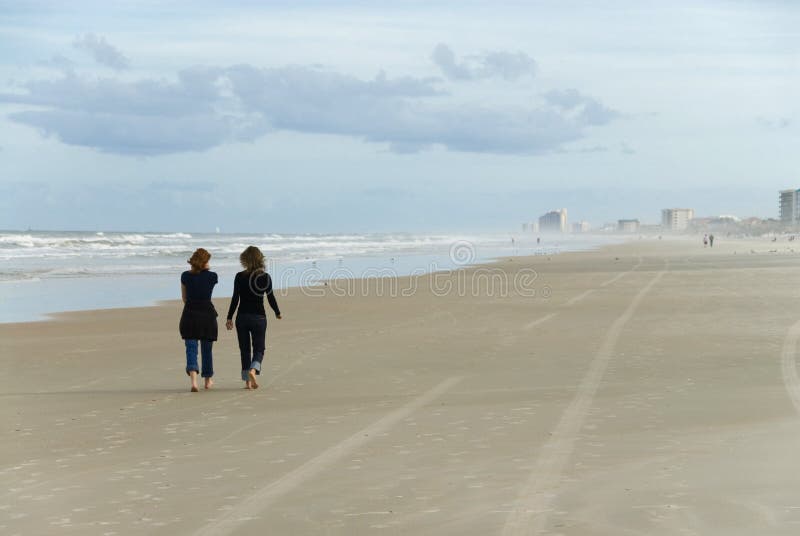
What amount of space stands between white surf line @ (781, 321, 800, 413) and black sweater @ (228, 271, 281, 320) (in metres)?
5.63

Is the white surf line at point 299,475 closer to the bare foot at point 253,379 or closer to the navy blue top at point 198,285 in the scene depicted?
the bare foot at point 253,379

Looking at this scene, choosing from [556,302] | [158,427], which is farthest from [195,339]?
[556,302]

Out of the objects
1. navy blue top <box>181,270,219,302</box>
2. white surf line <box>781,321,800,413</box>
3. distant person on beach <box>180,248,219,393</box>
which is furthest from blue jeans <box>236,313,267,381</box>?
white surf line <box>781,321,800,413</box>

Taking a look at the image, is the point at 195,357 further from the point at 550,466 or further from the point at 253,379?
the point at 550,466

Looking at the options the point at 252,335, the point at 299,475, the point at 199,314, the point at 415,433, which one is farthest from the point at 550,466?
the point at 199,314

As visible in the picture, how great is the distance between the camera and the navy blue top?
35.0ft

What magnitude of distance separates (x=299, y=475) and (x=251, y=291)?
4.62m

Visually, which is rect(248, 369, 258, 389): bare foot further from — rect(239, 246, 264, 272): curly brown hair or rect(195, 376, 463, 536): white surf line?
rect(195, 376, 463, 536): white surf line

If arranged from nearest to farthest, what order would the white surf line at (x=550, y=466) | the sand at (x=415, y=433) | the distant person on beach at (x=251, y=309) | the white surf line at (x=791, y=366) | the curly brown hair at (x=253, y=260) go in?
the white surf line at (x=550, y=466) < the sand at (x=415, y=433) < the white surf line at (x=791, y=366) < the distant person on beach at (x=251, y=309) < the curly brown hair at (x=253, y=260)

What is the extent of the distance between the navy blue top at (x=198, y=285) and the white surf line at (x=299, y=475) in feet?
9.51

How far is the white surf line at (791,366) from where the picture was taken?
9.39 meters

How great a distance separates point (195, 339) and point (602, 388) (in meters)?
4.64

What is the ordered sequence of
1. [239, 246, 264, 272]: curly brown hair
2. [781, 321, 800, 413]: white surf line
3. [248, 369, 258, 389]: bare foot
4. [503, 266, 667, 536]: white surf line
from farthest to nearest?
[239, 246, 264, 272]: curly brown hair < [248, 369, 258, 389]: bare foot < [781, 321, 800, 413]: white surf line < [503, 266, 667, 536]: white surf line

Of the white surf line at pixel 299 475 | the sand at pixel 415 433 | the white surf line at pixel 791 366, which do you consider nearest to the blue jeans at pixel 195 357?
the sand at pixel 415 433
